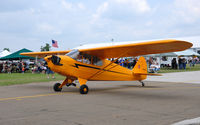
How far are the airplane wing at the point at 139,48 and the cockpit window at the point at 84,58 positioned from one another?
182mm

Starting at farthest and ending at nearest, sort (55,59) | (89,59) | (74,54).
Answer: (89,59)
(74,54)
(55,59)

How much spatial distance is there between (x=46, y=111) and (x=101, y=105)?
1867mm

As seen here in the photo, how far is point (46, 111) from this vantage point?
641 centimetres

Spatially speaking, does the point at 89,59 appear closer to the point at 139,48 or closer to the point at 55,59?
the point at 55,59

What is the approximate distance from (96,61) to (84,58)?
29.9 inches

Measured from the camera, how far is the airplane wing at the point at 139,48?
8961 mm

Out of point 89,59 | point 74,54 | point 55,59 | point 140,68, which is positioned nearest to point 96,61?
point 89,59

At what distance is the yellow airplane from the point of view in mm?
9641

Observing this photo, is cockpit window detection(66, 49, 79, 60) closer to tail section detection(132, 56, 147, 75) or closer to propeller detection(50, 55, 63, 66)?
propeller detection(50, 55, 63, 66)

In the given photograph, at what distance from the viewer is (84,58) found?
10.9 metres

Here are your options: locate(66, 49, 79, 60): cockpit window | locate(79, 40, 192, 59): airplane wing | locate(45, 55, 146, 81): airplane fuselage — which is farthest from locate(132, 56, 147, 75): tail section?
locate(66, 49, 79, 60): cockpit window

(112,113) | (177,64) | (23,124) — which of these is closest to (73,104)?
(112,113)

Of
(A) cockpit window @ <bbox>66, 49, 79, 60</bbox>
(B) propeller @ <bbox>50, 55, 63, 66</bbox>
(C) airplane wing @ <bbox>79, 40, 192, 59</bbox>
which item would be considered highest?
(C) airplane wing @ <bbox>79, 40, 192, 59</bbox>

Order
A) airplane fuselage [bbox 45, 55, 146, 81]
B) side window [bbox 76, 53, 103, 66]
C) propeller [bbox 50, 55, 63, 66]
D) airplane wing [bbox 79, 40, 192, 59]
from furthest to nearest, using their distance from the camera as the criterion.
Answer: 1. side window [bbox 76, 53, 103, 66]
2. airplane fuselage [bbox 45, 55, 146, 81]
3. propeller [bbox 50, 55, 63, 66]
4. airplane wing [bbox 79, 40, 192, 59]
